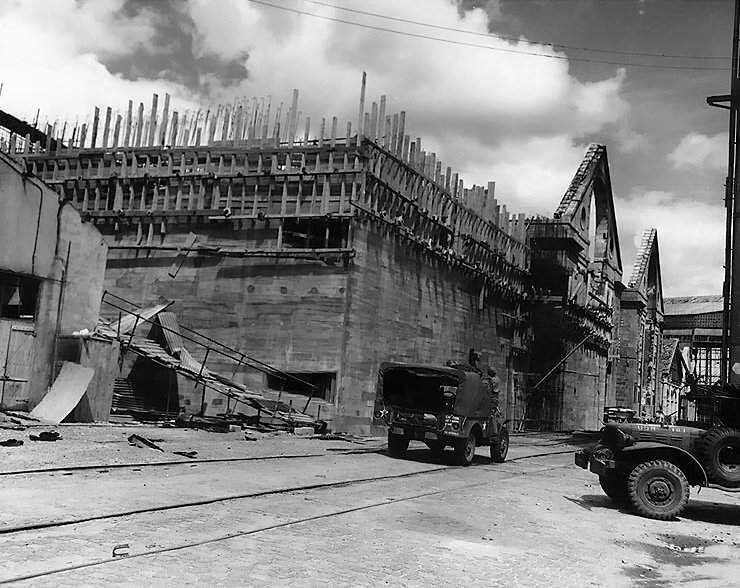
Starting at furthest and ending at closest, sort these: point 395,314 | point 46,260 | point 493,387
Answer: point 395,314, point 46,260, point 493,387

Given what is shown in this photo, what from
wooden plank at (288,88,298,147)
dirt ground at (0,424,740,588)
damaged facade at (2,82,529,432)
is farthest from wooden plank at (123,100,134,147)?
dirt ground at (0,424,740,588)

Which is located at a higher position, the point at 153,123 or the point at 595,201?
the point at 595,201

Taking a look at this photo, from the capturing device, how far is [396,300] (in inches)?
1123

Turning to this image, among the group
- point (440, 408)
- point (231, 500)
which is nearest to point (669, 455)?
point (231, 500)

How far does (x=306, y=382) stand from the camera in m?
25.2

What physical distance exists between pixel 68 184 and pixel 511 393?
991 inches

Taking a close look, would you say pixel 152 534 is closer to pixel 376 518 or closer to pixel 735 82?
pixel 376 518

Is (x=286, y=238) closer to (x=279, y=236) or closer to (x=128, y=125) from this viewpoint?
(x=279, y=236)

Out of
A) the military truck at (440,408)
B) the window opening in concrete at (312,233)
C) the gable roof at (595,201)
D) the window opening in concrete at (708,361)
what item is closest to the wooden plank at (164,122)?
the window opening in concrete at (312,233)

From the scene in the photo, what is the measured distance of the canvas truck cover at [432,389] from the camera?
17.8 meters

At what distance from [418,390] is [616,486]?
7487mm

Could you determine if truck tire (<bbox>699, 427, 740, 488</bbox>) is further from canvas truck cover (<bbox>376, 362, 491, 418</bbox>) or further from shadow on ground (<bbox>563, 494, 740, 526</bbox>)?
canvas truck cover (<bbox>376, 362, 491, 418</bbox>)

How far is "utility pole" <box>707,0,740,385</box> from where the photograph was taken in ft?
80.3

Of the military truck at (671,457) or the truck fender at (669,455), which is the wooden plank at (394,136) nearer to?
the military truck at (671,457)
